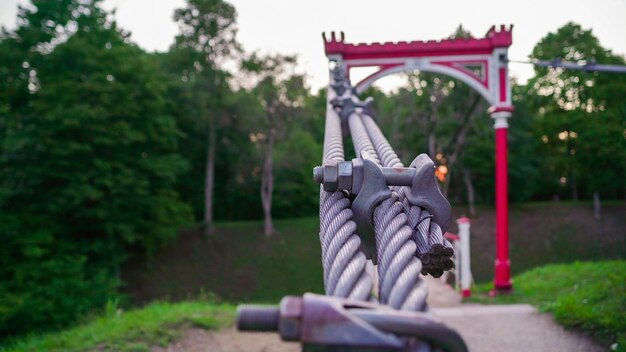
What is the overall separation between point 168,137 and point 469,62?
10983mm

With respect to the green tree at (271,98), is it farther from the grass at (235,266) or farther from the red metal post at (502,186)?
the red metal post at (502,186)

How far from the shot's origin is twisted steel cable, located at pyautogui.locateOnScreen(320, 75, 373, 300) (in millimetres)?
836

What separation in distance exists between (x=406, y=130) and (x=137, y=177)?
11646mm

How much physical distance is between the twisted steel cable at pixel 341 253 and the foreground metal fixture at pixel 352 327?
140mm

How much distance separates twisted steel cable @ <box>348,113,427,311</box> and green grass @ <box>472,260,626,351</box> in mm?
3306

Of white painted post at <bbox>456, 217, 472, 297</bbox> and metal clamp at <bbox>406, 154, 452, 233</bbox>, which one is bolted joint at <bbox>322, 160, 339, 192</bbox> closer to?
metal clamp at <bbox>406, 154, 452, 233</bbox>

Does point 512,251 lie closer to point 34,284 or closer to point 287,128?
point 287,128

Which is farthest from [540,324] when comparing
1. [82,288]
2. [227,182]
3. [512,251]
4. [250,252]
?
[227,182]

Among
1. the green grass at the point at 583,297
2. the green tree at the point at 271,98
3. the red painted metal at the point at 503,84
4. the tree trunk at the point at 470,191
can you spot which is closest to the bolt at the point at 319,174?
the green grass at the point at 583,297

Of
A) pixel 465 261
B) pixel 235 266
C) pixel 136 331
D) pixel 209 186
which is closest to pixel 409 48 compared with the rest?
pixel 465 261

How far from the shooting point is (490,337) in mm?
4441

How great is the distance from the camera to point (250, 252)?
62.0 ft

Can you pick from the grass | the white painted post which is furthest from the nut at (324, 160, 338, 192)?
the grass

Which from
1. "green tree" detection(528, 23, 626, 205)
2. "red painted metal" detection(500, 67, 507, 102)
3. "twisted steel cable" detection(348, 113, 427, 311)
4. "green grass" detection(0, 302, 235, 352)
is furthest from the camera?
"green tree" detection(528, 23, 626, 205)
